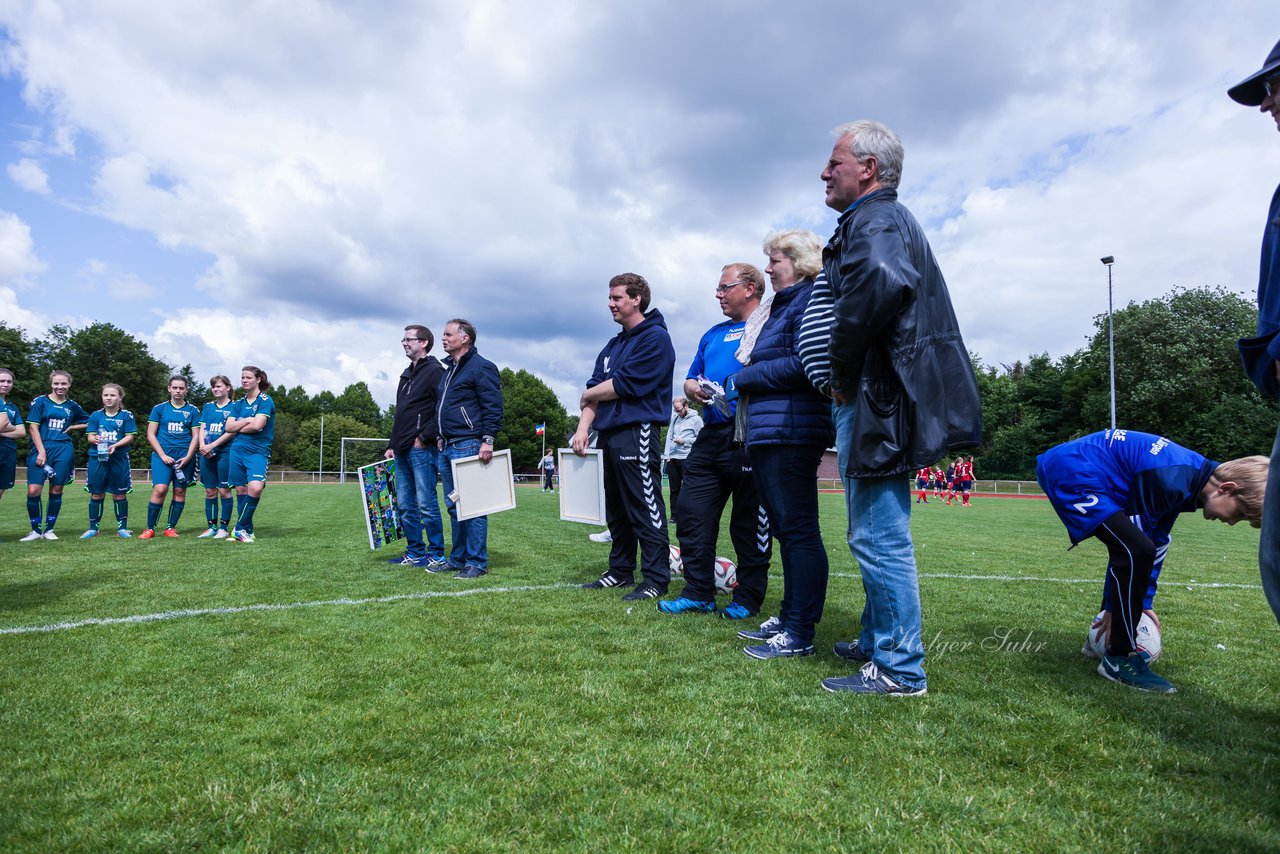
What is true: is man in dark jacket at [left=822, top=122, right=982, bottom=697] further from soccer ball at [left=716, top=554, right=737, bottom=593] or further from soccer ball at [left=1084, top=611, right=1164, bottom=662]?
soccer ball at [left=716, top=554, right=737, bottom=593]

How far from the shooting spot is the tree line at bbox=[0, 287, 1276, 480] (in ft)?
144

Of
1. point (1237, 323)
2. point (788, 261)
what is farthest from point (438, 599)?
point (1237, 323)

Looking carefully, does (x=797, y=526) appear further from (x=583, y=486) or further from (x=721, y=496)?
(x=583, y=486)

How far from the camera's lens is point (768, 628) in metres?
4.05

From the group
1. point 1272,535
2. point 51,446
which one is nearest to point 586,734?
point 1272,535

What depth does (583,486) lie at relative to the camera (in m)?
6.08

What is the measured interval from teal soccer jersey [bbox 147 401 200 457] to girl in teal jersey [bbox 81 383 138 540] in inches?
12.2

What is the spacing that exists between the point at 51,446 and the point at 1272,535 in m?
11.4

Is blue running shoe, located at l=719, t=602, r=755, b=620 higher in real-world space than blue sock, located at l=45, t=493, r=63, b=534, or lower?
lower

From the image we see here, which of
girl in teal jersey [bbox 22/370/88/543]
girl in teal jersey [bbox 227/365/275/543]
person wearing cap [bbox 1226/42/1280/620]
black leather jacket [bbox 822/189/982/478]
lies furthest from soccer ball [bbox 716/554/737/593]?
girl in teal jersey [bbox 22/370/88/543]

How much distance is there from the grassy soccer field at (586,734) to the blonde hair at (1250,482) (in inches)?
30.9

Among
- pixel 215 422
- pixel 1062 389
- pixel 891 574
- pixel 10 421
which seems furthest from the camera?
pixel 1062 389

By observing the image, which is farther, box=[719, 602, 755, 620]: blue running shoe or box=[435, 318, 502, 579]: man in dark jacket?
box=[435, 318, 502, 579]: man in dark jacket

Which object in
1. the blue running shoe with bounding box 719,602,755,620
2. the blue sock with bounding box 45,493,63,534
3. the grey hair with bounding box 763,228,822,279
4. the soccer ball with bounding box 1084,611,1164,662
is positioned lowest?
the blue running shoe with bounding box 719,602,755,620
